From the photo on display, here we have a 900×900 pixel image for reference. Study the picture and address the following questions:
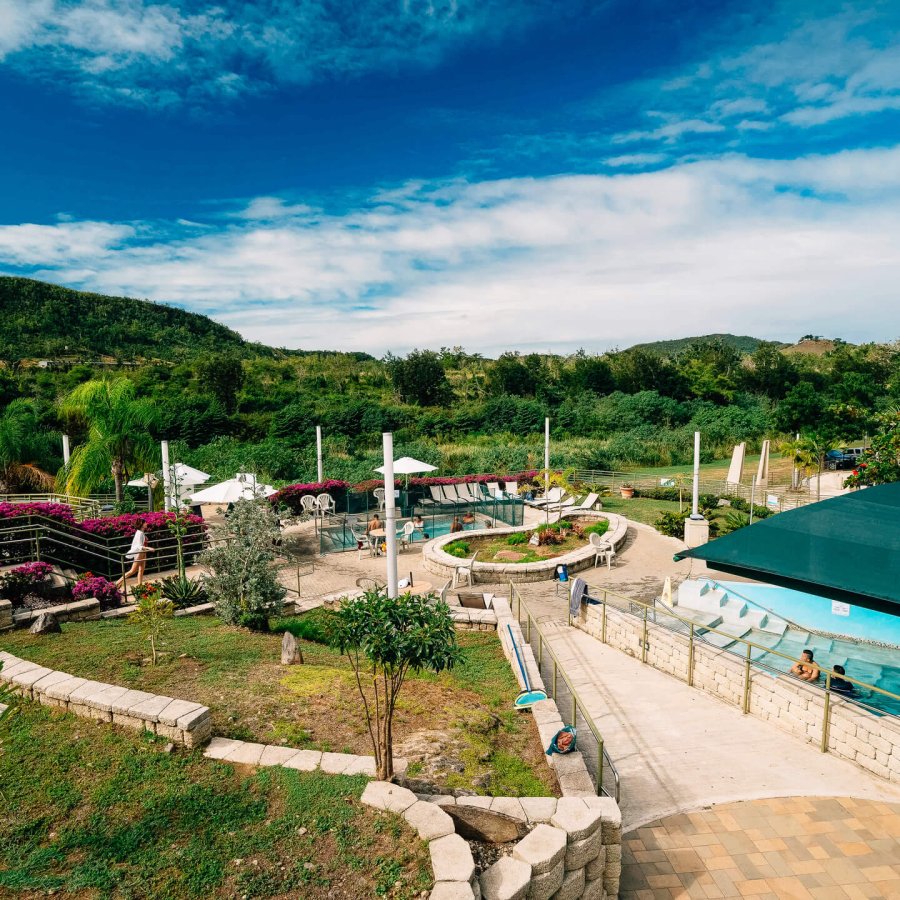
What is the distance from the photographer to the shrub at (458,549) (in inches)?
551

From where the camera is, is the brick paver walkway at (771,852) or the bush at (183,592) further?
the bush at (183,592)

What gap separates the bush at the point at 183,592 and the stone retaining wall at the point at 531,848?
7175 millimetres

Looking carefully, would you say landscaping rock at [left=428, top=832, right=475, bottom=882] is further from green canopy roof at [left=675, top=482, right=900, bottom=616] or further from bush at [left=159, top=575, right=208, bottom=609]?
bush at [left=159, top=575, right=208, bottom=609]

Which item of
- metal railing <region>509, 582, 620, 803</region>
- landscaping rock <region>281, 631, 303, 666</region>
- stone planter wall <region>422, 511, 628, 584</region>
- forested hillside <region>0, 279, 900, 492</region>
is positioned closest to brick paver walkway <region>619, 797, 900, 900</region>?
metal railing <region>509, 582, 620, 803</region>

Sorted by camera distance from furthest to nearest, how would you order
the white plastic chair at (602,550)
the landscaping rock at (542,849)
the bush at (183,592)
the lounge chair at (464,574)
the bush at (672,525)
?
the bush at (672,525) < the white plastic chair at (602,550) < the lounge chair at (464,574) < the bush at (183,592) < the landscaping rock at (542,849)

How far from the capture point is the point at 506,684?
25.1ft

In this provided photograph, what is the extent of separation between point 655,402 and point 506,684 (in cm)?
3960

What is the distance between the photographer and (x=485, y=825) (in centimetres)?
415

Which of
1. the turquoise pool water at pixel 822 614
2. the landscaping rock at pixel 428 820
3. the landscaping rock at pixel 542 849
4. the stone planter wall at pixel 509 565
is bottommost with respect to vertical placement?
the turquoise pool water at pixel 822 614

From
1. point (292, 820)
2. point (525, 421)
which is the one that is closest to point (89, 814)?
point (292, 820)

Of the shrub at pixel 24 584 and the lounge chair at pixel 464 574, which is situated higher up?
the shrub at pixel 24 584

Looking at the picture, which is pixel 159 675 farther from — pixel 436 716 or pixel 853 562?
pixel 853 562

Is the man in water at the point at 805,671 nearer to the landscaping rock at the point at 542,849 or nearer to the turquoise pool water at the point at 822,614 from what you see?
the turquoise pool water at the point at 822,614

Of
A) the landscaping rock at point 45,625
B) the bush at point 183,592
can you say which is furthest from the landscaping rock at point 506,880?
the bush at point 183,592
